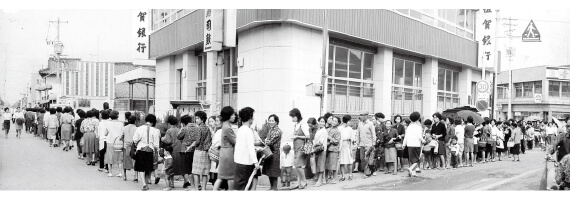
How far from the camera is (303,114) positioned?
14.1 metres

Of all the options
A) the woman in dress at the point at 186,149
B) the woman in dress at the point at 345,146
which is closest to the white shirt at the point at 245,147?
the woman in dress at the point at 186,149

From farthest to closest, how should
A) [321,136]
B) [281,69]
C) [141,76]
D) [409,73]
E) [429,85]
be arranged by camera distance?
[141,76] < [429,85] < [409,73] < [281,69] < [321,136]

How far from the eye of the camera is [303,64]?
45.6 feet

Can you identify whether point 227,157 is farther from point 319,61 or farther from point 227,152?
point 319,61

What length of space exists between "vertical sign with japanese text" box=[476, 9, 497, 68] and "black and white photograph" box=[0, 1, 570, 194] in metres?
0.07

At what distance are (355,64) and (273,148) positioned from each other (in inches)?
353

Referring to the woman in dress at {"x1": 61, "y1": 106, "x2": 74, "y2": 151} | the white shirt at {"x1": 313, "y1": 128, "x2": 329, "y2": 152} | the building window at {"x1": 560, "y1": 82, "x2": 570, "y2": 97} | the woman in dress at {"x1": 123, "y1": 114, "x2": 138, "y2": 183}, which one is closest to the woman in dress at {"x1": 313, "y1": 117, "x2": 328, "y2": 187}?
the white shirt at {"x1": 313, "y1": 128, "x2": 329, "y2": 152}

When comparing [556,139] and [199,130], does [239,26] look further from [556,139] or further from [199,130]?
[556,139]

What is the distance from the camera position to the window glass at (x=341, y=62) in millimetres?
15914

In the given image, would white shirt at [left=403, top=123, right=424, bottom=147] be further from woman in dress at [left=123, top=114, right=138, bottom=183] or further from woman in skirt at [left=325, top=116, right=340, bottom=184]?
woman in dress at [left=123, top=114, right=138, bottom=183]

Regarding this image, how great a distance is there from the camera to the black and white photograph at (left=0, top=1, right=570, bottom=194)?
9.02 meters

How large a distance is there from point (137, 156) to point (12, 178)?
9.71 feet

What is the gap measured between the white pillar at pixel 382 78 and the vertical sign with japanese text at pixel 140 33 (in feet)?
32.8

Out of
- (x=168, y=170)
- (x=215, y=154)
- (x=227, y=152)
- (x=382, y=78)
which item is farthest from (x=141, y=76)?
(x=227, y=152)
